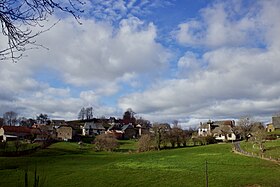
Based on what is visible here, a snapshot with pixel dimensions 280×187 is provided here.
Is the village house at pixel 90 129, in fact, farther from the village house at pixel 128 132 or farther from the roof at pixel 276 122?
the roof at pixel 276 122

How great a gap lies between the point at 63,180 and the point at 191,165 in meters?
22.0

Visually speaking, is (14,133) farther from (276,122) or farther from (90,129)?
(276,122)

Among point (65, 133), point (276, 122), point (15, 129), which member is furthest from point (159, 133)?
point (15, 129)

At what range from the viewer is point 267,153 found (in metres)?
57.7

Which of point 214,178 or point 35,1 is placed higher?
point 35,1

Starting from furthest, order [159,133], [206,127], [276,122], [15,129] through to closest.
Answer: [206,127] → [15,129] → [276,122] → [159,133]

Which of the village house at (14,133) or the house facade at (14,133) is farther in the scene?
the house facade at (14,133)

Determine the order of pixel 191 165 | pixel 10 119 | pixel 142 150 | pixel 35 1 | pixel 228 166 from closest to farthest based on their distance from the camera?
pixel 35 1 → pixel 228 166 → pixel 191 165 → pixel 142 150 → pixel 10 119

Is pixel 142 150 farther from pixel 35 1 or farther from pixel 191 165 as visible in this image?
pixel 35 1

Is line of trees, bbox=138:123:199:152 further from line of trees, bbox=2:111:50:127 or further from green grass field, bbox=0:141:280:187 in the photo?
line of trees, bbox=2:111:50:127

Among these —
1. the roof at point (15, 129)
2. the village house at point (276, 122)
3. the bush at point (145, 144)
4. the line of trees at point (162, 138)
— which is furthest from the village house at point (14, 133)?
the village house at point (276, 122)

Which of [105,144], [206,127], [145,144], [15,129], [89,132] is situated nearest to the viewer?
[145,144]

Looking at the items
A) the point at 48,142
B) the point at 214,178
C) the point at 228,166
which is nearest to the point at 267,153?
the point at 228,166

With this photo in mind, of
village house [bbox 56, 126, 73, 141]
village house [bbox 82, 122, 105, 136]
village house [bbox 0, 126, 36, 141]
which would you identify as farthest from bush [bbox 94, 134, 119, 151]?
village house [bbox 82, 122, 105, 136]
